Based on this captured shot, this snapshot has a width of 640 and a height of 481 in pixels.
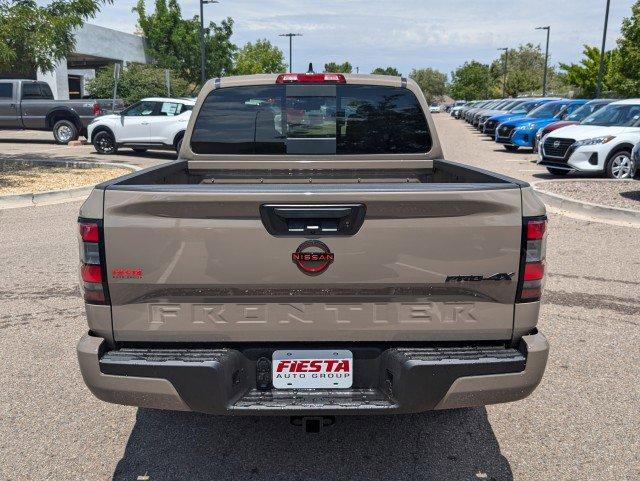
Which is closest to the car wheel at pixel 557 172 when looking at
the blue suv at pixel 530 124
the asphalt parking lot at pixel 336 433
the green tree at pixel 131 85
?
the blue suv at pixel 530 124

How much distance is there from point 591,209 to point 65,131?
19.4m

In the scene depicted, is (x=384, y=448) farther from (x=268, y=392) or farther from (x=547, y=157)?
(x=547, y=157)

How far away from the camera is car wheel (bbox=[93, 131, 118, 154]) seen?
19938 mm

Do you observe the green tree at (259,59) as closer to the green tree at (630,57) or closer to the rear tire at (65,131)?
the green tree at (630,57)

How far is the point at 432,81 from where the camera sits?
172500 millimetres

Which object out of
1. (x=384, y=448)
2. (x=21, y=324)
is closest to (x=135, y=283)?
(x=384, y=448)

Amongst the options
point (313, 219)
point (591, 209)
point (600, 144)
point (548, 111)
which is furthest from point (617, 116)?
point (313, 219)

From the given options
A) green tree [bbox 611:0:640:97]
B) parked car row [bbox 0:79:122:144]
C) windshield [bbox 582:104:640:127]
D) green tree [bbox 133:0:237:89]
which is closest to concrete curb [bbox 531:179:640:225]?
windshield [bbox 582:104:640:127]

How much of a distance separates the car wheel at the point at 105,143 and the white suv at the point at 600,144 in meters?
12.5

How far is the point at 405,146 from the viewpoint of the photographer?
455 centimetres

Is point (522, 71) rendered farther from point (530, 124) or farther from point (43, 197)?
point (43, 197)

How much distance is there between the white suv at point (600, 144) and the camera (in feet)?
46.4

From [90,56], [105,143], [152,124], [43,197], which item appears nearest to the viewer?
[43,197]

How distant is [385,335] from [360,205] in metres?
0.61
